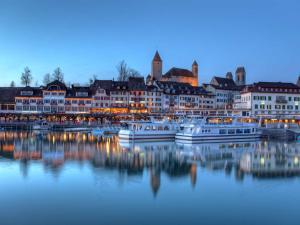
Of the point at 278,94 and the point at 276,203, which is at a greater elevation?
the point at 278,94

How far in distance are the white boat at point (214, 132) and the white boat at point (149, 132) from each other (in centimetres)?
140

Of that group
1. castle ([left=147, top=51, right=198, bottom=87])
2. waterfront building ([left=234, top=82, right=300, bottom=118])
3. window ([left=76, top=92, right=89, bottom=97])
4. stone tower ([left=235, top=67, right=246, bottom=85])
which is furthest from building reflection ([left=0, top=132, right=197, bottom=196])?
stone tower ([left=235, top=67, right=246, bottom=85])

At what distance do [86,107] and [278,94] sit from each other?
44.0 metres

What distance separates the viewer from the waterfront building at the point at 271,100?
8106 centimetres

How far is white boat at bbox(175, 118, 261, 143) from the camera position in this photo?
49656 millimetres

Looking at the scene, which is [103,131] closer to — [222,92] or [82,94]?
[82,94]

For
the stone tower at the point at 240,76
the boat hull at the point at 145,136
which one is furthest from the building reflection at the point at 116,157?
the stone tower at the point at 240,76

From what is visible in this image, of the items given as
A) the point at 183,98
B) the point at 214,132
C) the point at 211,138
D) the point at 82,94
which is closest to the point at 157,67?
the point at 183,98

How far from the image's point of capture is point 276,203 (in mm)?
20734

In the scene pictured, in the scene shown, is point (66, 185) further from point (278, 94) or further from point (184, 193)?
point (278, 94)

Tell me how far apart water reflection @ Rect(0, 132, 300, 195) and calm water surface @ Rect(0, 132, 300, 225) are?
8 centimetres

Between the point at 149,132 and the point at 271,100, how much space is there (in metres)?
40.8

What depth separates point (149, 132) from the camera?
2025 inches

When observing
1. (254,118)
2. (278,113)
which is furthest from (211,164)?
(278,113)
